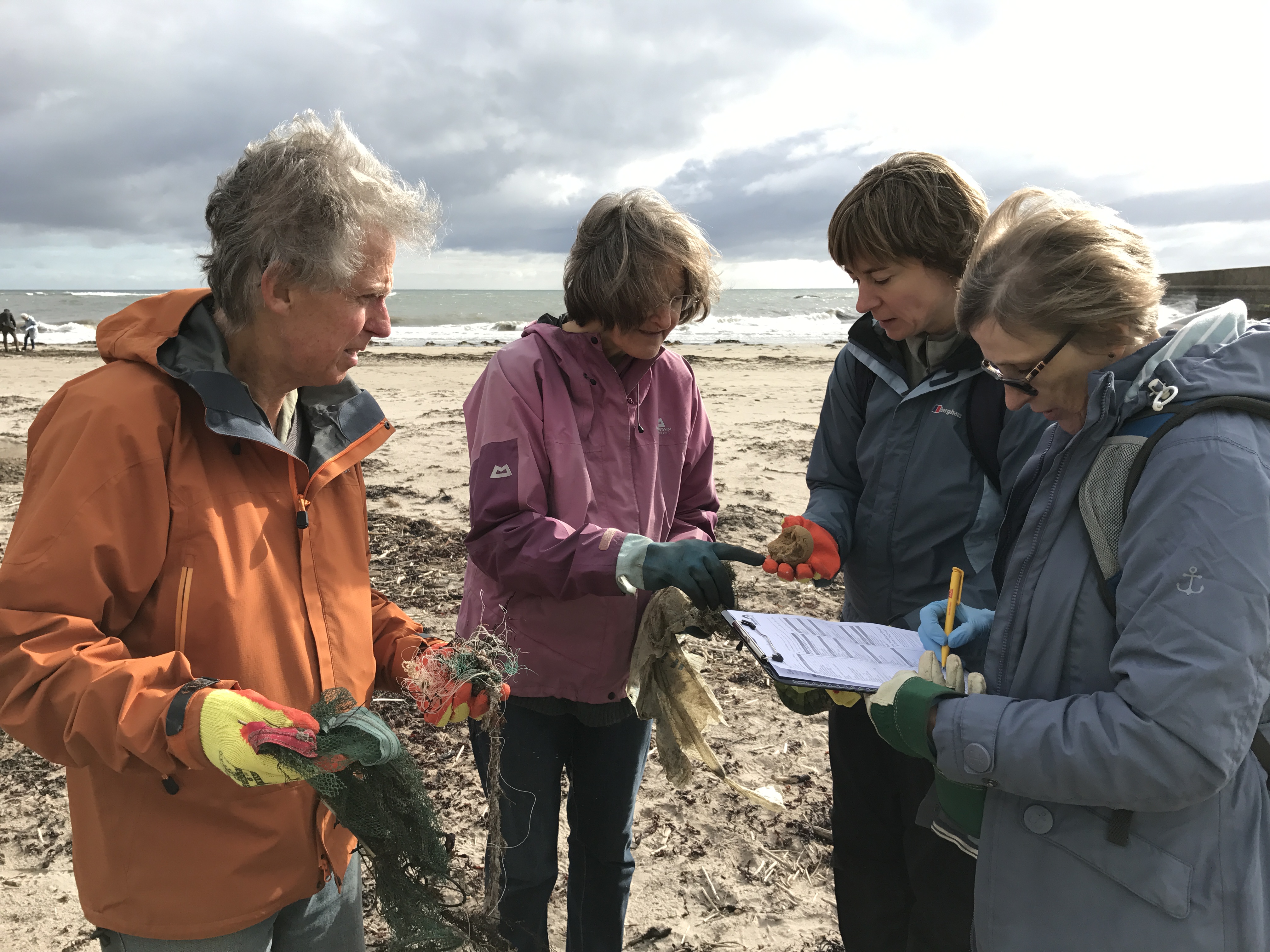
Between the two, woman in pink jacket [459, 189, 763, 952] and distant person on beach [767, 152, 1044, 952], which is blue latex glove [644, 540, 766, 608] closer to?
woman in pink jacket [459, 189, 763, 952]

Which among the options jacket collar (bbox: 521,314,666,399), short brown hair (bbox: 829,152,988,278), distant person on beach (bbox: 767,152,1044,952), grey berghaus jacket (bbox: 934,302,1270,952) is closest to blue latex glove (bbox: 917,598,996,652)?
distant person on beach (bbox: 767,152,1044,952)

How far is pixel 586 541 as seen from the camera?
6.91ft

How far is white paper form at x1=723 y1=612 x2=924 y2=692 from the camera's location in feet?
5.71

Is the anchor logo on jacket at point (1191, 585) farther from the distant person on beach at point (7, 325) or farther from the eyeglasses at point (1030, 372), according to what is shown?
the distant person on beach at point (7, 325)

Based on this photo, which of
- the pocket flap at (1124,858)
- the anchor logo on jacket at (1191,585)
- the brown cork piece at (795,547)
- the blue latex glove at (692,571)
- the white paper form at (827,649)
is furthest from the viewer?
the brown cork piece at (795,547)

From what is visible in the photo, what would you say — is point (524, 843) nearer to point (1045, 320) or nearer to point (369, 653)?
point (369, 653)

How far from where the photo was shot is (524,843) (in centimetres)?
227

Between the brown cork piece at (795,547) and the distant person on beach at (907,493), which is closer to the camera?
the distant person on beach at (907,493)

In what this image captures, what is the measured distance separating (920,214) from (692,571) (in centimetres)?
112

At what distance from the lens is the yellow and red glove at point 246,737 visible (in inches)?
53.0

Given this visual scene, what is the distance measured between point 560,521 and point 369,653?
58 centimetres

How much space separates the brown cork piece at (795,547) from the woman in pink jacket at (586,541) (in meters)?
0.10

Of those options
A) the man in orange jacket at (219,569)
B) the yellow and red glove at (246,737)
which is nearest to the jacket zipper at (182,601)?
the man in orange jacket at (219,569)

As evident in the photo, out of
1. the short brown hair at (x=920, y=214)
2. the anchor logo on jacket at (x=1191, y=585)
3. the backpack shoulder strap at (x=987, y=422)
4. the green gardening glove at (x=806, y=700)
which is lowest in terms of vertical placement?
the green gardening glove at (x=806, y=700)
